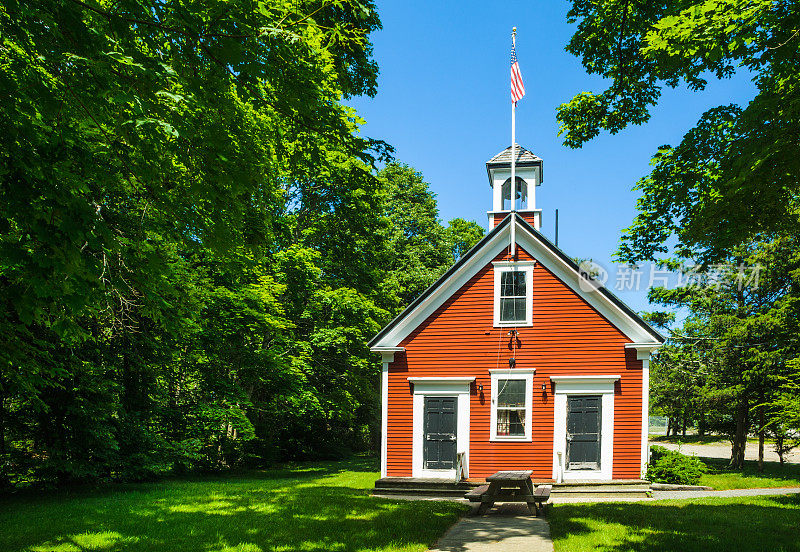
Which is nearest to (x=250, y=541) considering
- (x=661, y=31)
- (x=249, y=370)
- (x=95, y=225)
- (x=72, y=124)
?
(x=95, y=225)

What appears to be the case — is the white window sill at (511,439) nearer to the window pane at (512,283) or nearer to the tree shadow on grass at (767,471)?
the window pane at (512,283)

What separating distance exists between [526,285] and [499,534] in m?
8.89

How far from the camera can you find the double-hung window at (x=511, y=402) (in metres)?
17.1

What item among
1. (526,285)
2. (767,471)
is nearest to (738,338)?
(767,471)

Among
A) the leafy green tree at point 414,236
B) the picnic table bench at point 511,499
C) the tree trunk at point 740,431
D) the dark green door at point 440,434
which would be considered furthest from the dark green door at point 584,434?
the leafy green tree at point 414,236

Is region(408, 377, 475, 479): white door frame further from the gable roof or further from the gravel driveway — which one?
the gravel driveway

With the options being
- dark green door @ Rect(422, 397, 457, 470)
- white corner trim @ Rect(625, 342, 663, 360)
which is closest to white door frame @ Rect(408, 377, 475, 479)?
dark green door @ Rect(422, 397, 457, 470)

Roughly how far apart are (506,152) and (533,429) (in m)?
8.86

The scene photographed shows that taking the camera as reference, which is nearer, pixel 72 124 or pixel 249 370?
pixel 72 124

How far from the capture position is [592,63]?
14.3m

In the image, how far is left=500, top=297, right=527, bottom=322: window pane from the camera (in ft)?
57.4

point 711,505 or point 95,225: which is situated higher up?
point 95,225

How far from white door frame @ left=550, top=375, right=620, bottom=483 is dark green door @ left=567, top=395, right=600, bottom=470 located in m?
0.11

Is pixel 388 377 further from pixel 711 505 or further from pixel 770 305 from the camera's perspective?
pixel 770 305
